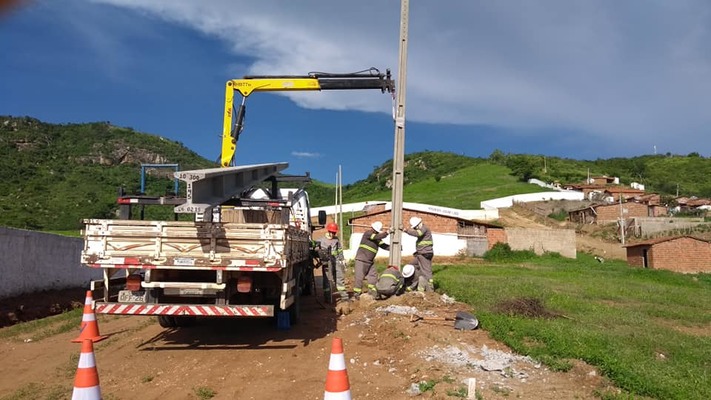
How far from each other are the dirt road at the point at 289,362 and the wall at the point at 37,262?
326 centimetres

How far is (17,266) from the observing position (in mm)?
13031

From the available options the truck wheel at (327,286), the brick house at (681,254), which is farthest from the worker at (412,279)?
the brick house at (681,254)

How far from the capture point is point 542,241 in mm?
39469

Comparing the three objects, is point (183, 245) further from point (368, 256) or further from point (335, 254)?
point (335, 254)

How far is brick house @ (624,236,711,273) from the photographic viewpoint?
33125 mm

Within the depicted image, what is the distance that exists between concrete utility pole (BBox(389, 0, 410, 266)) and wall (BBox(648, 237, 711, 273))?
2625 centimetres

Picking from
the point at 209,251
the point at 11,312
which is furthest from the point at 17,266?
the point at 209,251

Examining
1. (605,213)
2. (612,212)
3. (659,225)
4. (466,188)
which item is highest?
(466,188)

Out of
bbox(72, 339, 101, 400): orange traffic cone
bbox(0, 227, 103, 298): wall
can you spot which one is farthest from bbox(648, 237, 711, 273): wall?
bbox(72, 339, 101, 400): orange traffic cone

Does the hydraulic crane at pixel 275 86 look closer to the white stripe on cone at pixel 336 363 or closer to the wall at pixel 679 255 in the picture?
the white stripe on cone at pixel 336 363

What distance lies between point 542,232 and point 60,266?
32430mm

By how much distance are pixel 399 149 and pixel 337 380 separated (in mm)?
9789

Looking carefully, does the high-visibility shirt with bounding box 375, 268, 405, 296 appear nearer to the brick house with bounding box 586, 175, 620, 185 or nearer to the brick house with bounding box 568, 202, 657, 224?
the brick house with bounding box 568, 202, 657, 224

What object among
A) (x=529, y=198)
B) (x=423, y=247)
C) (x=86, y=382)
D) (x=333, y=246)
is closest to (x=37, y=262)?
(x=333, y=246)
